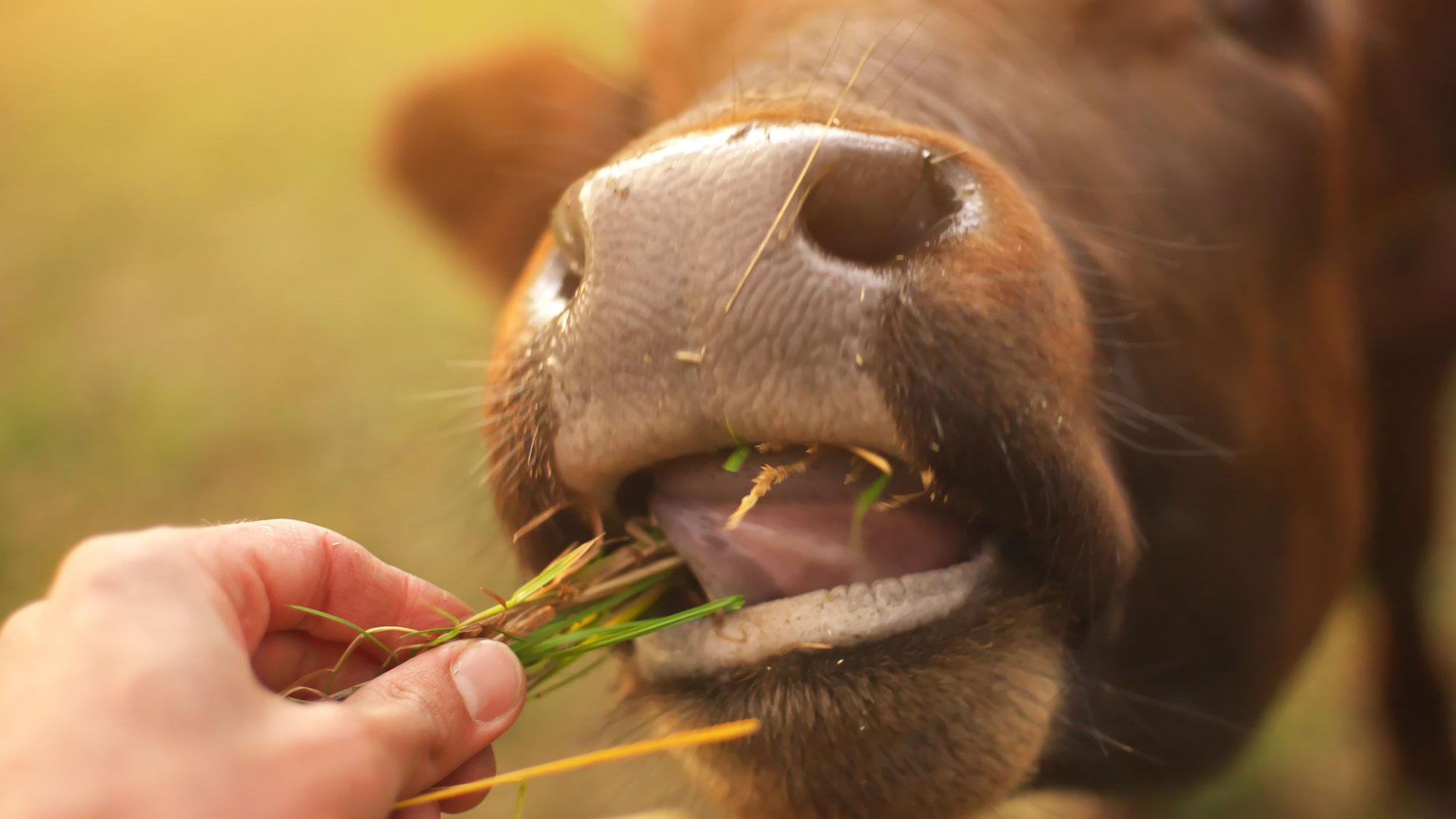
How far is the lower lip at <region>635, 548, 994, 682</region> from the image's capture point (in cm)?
139

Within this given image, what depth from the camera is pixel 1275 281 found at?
7.51 ft

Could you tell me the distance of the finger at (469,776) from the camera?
1.42 meters

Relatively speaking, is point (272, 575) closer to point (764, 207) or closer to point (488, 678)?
point (488, 678)

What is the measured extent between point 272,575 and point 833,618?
2.11 ft

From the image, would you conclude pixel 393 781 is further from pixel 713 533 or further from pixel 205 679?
pixel 713 533

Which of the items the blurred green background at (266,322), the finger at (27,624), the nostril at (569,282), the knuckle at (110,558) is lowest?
the blurred green background at (266,322)

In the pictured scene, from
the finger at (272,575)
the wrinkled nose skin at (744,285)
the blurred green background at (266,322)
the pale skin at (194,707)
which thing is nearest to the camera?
the pale skin at (194,707)

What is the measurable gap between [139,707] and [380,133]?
307 centimetres

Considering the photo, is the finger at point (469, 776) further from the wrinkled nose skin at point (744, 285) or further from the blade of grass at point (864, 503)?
the blade of grass at point (864, 503)

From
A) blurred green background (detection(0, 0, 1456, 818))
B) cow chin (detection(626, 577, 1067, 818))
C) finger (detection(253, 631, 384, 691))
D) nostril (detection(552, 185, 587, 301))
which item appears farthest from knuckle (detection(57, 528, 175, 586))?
blurred green background (detection(0, 0, 1456, 818))

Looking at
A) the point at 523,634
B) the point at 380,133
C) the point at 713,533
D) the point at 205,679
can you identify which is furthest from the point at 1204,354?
the point at 380,133

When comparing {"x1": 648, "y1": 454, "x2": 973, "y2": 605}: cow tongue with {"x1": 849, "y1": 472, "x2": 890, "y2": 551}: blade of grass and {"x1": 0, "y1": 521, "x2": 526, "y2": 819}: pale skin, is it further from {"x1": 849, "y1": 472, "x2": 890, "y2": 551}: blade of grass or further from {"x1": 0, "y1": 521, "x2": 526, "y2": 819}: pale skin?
{"x1": 0, "y1": 521, "x2": 526, "y2": 819}: pale skin

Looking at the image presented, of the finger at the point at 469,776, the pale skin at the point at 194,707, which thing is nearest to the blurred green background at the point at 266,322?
the finger at the point at 469,776

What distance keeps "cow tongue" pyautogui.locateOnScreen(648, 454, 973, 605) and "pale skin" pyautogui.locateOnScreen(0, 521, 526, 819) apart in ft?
1.02
